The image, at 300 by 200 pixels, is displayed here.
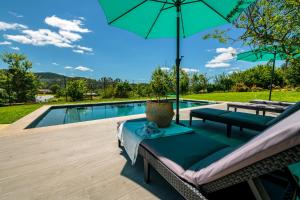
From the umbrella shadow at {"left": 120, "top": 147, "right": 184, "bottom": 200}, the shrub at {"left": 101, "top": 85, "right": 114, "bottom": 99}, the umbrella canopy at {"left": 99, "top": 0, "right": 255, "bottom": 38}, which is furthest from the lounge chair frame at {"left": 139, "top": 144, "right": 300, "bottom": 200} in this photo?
the shrub at {"left": 101, "top": 85, "right": 114, "bottom": 99}

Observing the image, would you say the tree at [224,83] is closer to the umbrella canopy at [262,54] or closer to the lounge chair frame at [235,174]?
the umbrella canopy at [262,54]

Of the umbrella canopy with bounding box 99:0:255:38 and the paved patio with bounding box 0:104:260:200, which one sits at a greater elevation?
the umbrella canopy with bounding box 99:0:255:38

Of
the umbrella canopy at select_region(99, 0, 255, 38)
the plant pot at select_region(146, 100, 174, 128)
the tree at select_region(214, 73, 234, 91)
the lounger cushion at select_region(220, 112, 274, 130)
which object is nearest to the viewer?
the plant pot at select_region(146, 100, 174, 128)

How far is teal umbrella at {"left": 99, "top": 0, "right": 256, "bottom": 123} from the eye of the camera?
2980 mm

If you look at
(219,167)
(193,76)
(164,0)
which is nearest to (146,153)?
(219,167)

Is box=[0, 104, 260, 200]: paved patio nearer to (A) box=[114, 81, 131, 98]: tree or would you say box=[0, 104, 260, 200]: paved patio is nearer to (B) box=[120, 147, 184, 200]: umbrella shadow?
(B) box=[120, 147, 184, 200]: umbrella shadow

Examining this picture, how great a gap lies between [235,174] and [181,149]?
34.9 inches

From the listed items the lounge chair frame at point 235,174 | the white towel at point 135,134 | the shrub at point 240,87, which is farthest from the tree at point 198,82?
the lounge chair frame at point 235,174

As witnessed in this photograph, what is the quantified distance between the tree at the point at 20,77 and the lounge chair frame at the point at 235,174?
59.4 ft

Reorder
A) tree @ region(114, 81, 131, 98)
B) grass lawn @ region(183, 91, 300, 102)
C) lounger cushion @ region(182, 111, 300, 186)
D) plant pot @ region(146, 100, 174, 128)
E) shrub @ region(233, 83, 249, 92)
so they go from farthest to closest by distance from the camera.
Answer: shrub @ region(233, 83, 249, 92) → tree @ region(114, 81, 131, 98) → grass lawn @ region(183, 91, 300, 102) → plant pot @ region(146, 100, 174, 128) → lounger cushion @ region(182, 111, 300, 186)

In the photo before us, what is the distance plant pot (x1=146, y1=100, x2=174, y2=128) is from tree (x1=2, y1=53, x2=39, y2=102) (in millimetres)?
17028

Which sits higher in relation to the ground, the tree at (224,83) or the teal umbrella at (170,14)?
the teal umbrella at (170,14)

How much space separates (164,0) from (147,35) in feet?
3.37

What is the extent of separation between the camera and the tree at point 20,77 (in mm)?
15586
